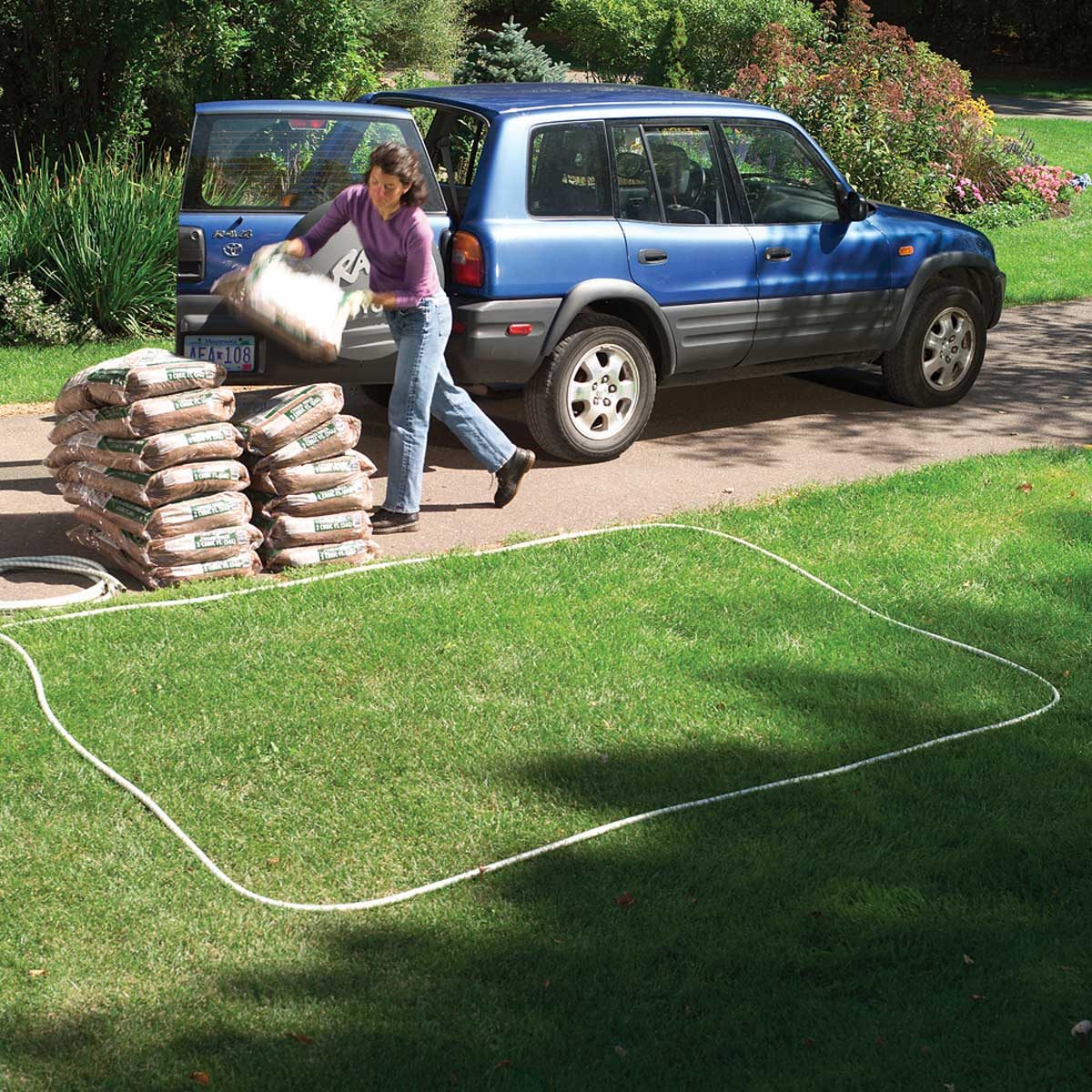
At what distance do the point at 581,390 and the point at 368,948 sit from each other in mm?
4996

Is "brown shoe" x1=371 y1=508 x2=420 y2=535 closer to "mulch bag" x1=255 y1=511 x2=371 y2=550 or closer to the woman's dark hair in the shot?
"mulch bag" x1=255 y1=511 x2=371 y2=550

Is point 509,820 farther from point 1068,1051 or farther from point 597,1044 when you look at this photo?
point 1068,1051

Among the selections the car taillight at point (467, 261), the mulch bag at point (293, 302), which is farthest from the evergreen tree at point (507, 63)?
the mulch bag at point (293, 302)

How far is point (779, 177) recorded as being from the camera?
9219mm

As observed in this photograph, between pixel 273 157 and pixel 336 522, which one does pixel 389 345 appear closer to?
pixel 273 157

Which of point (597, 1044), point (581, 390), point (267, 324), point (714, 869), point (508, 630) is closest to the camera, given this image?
point (597, 1044)

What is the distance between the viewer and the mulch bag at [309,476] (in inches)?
255

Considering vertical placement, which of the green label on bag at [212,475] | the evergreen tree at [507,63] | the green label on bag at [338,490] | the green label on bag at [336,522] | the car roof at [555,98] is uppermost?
the evergreen tree at [507,63]

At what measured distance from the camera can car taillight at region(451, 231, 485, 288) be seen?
7.91 metres

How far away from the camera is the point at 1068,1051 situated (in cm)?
344

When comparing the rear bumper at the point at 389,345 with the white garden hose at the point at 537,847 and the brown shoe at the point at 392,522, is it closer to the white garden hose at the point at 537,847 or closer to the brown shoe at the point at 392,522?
the brown shoe at the point at 392,522

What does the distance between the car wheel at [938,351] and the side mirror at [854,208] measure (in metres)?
0.86

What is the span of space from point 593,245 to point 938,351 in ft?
9.75

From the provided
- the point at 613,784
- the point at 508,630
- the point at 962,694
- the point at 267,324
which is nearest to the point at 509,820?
the point at 613,784
